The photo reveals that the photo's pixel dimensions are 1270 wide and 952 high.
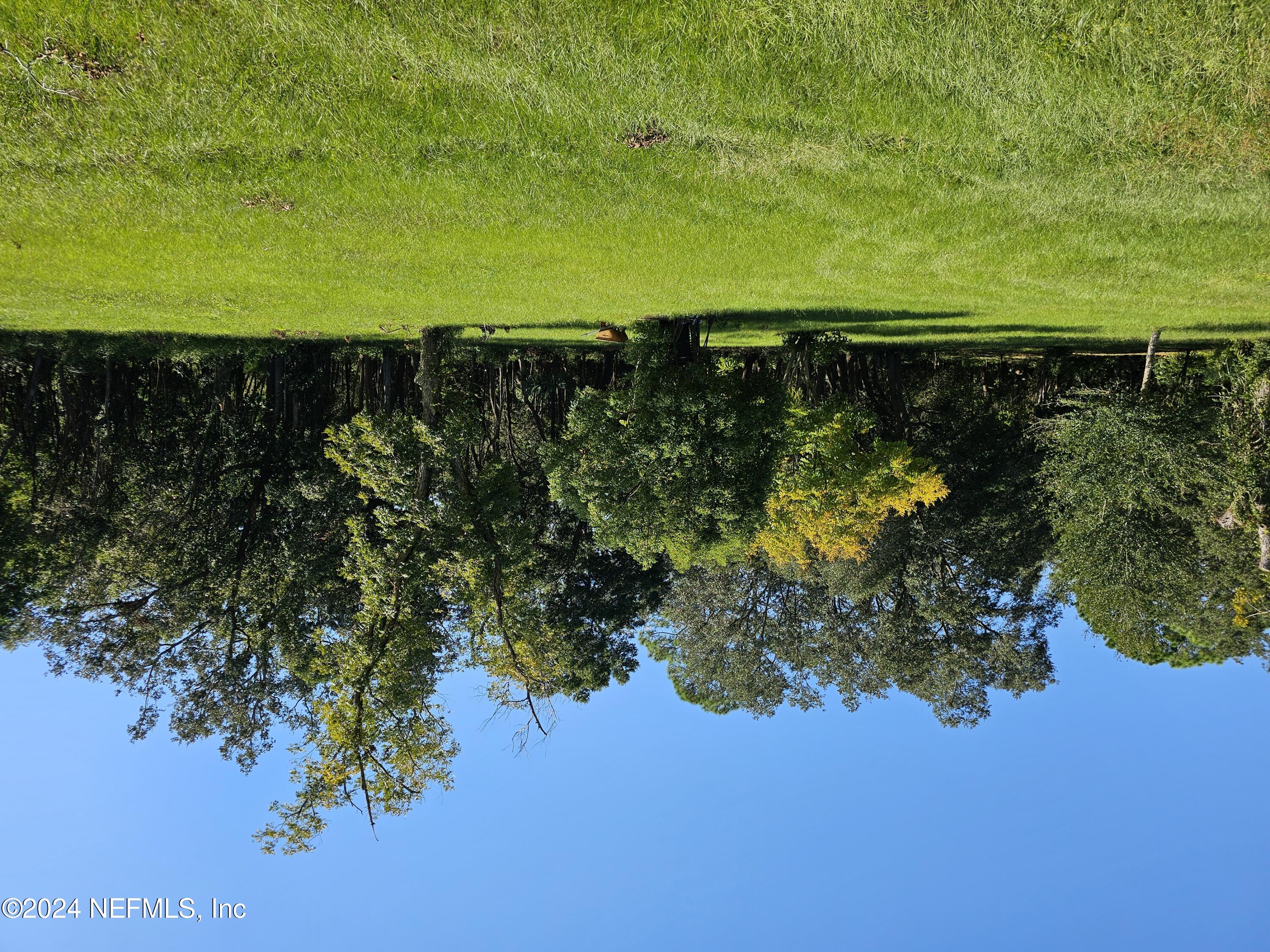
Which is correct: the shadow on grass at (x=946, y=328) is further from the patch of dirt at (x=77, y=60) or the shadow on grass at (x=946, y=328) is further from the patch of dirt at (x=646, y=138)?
the patch of dirt at (x=77, y=60)

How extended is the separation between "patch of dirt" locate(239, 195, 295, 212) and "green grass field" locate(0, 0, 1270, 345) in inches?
3.5

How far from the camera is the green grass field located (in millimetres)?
10375

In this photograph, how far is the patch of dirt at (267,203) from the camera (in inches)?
512

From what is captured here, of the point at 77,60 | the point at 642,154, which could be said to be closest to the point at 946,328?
the point at 642,154

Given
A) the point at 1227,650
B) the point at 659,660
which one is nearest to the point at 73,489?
the point at 659,660

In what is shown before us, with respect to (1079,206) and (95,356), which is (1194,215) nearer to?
(1079,206)

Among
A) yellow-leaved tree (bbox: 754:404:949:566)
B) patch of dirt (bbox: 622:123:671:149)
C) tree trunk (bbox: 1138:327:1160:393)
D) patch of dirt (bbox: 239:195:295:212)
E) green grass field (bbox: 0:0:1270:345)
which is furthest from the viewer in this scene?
yellow-leaved tree (bbox: 754:404:949:566)

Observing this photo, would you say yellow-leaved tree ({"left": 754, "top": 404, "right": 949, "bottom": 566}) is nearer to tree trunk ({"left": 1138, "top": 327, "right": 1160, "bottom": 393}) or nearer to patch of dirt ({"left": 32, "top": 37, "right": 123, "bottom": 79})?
tree trunk ({"left": 1138, "top": 327, "right": 1160, "bottom": 393})

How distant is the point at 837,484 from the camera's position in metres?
19.0

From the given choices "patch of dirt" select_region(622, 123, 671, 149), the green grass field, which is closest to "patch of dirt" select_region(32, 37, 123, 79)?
the green grass field

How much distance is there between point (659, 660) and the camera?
33.1 m

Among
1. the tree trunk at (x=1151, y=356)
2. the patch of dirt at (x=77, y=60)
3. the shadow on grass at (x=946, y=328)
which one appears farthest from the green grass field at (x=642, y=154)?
the tree trunk at (x=1151, y=356)

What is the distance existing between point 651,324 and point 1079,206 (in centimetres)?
945

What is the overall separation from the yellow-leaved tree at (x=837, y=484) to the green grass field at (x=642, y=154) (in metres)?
3.60
